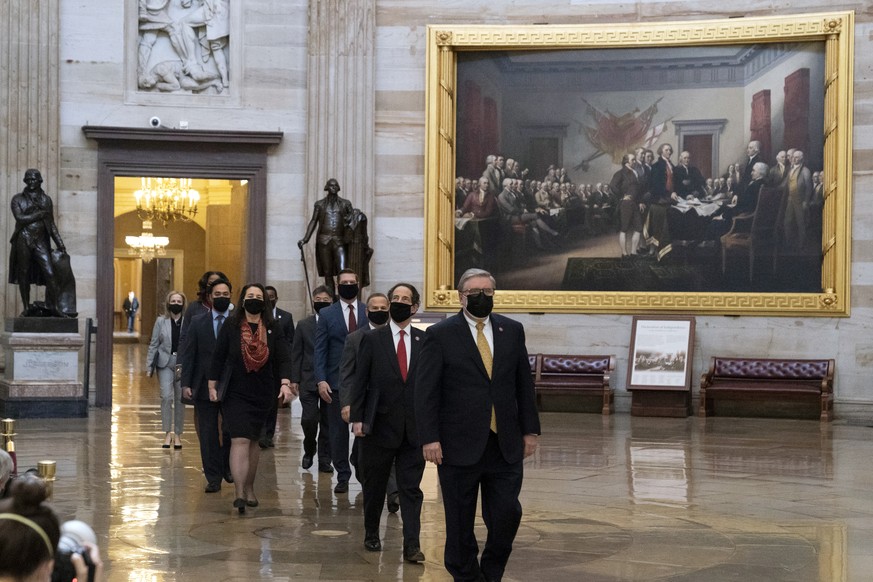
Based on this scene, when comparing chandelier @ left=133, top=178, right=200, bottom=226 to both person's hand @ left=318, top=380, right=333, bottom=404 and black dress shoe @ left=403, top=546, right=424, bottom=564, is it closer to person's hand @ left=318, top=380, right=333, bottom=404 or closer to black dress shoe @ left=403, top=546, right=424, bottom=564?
person's hand @ left=318, top=380, right=333, bottom=404

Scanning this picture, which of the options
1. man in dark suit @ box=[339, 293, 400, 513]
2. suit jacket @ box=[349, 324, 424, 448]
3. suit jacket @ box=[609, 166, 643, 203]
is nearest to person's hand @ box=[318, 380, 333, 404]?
man in dark suit @ box=[339, 293, 400, 513]

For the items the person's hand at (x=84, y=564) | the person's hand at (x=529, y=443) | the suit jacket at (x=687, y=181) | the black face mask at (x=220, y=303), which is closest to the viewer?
the person's hand at (x=84, y=564)

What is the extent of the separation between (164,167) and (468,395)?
1331cm

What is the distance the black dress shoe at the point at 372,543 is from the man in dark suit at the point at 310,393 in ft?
11.3

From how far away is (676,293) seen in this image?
19094 mm

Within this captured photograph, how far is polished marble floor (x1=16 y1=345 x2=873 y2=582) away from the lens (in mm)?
7574

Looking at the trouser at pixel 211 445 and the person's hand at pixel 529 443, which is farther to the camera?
the trouser at pixel 211 445

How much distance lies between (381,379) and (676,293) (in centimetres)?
1153

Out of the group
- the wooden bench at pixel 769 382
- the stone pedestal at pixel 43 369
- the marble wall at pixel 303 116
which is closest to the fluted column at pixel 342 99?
the marble wall at pixel 303 116

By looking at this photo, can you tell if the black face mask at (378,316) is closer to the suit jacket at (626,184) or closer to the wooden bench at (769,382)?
the wooden bench at (769,382)

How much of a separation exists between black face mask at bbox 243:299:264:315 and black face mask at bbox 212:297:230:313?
100cm

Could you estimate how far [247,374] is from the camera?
954cm

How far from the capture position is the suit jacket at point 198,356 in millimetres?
10664

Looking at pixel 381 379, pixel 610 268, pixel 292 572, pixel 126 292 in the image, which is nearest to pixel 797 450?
pixel 610 268
